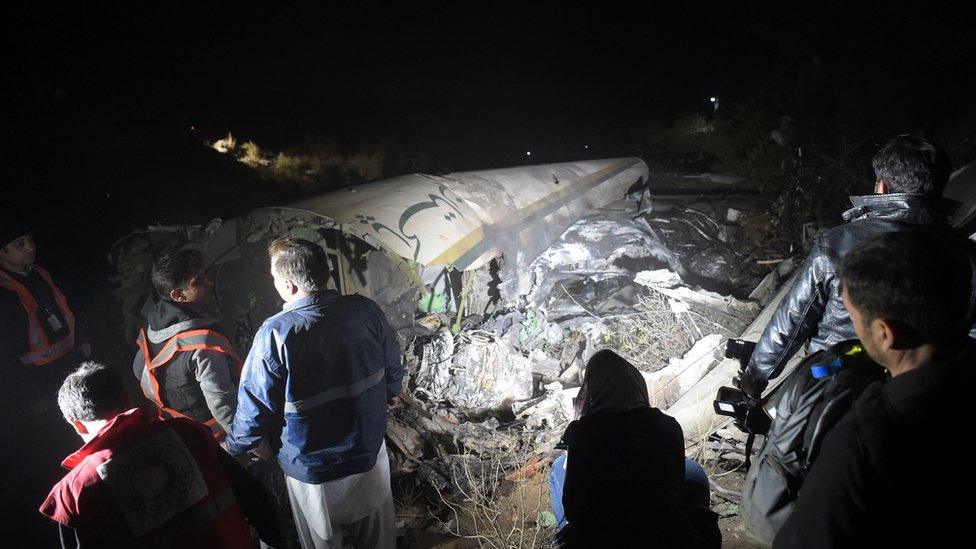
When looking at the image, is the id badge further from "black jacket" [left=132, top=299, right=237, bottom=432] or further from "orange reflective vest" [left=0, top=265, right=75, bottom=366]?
"black jacket" [left=132, top=299, right=237, bottom=432]

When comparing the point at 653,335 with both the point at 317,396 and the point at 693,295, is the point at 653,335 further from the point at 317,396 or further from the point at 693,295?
the point at 317,396

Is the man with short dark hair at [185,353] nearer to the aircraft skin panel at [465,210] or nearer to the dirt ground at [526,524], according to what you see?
the aircraft skin panel at [465,210]

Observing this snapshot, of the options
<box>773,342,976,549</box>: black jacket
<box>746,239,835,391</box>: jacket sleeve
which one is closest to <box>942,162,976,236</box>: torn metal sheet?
<box>746,239,835,391</box>: jacket sleeve

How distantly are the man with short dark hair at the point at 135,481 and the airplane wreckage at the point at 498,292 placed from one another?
2357 millimetres

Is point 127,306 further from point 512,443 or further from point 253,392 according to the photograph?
point 512,443

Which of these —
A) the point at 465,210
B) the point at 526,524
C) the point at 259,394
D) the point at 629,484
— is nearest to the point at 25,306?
the point at 259,394

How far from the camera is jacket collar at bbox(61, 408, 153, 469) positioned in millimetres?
1720

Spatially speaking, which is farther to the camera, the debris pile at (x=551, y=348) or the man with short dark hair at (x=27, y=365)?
the debris pile at (x=551, y=348)

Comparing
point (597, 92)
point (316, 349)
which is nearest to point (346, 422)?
point (316, 349)

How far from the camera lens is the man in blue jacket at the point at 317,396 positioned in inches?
95.1

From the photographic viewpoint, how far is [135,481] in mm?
1716

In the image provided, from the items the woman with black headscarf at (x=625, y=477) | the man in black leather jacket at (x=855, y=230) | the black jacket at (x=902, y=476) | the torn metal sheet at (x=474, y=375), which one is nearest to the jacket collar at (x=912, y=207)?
the man in black leather jacket at (x=855, y=230)

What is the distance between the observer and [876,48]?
42.8 feet

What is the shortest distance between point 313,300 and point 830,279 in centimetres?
257
